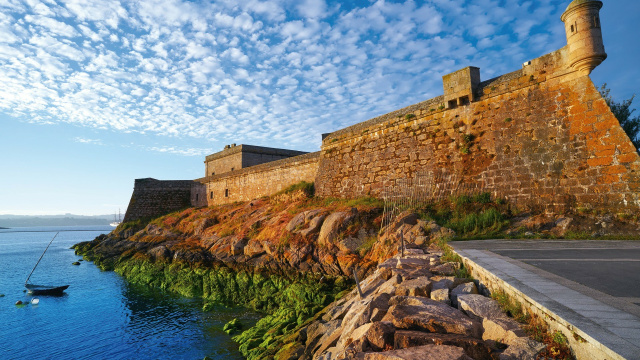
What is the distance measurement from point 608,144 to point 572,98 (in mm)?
2018

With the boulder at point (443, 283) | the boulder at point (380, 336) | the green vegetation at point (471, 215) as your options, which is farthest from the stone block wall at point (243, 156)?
the boulder at point (380, 336)

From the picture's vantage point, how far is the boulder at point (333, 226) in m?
13.8

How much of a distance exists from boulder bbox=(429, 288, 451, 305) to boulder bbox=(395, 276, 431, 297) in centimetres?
18

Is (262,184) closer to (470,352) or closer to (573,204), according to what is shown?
(573,204)

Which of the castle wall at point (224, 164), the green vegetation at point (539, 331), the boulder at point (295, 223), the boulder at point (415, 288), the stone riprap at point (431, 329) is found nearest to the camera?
the green vegetation at point (539, 331)

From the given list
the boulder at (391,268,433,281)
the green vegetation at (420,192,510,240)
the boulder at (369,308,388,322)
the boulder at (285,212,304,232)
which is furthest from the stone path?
the boulder at (285,212,304,232)

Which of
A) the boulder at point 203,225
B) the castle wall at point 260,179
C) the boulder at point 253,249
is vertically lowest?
the boulder at point 253,249

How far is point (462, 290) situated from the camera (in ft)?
17.2

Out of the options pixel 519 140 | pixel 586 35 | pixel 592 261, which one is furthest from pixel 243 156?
pixel 592 261

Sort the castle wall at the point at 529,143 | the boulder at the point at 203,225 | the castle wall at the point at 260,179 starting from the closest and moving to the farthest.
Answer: the castle wall at the point at 529,143, the castle wall at the point at 260,179, the boulder at the point at 203,225

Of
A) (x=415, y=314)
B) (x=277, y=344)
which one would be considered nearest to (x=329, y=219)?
(x=277, y=344)

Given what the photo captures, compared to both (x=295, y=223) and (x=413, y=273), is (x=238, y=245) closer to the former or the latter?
(x=295, y=223)

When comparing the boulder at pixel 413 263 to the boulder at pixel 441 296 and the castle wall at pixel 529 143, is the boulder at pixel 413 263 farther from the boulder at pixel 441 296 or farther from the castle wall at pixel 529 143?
the castle wall at pixel 529 143

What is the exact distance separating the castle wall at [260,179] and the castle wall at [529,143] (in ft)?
21.8
